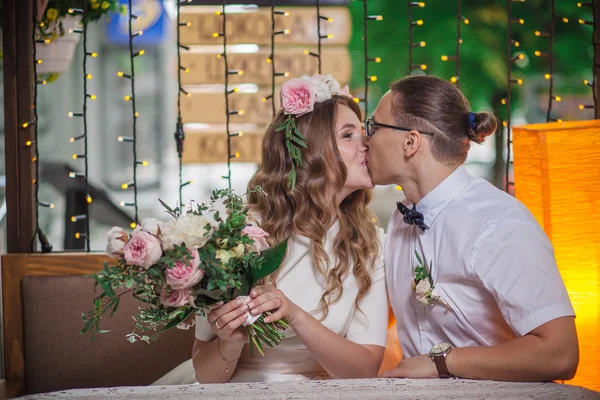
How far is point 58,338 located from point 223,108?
2799 mm

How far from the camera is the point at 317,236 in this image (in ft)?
7.99

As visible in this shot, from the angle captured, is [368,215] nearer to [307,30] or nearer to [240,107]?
[240,107]

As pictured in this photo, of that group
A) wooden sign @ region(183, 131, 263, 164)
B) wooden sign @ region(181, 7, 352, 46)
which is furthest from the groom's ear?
wooden sign @ region(183, 131, 263, 164)

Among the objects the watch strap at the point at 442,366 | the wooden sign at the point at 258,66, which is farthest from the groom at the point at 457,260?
the wooden sign at the point at 258,66

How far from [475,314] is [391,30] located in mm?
4499

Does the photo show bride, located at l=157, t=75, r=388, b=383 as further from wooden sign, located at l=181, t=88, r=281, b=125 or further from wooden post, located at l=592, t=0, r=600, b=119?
wooden sign, located at l=181, t=88, r=281, b=125

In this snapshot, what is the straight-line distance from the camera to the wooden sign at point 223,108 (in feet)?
16.5

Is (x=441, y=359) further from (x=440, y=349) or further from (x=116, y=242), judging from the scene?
(x=116, y=242)

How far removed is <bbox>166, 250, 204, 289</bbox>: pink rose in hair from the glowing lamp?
1395 millimetres

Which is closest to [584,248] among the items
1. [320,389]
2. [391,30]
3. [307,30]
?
[320,389]

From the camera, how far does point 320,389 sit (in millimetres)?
1667

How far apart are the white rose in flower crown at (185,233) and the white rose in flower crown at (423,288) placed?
2.38 ft

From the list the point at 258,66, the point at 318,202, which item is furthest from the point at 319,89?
the point at 258,66

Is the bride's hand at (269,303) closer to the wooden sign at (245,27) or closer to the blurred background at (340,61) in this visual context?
the blurred background at (340,61)
